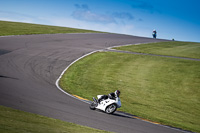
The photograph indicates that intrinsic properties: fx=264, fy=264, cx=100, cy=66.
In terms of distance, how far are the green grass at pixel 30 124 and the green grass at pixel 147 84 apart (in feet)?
20.4

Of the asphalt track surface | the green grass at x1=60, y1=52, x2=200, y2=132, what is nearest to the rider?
the asphalt track surface

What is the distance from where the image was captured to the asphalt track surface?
1138cm

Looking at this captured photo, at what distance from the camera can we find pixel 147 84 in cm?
2111

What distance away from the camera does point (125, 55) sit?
3023 centimetres

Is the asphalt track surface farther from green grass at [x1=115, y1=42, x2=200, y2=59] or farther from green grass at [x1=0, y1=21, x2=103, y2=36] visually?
green grass at [x1=115, y1=42, x2=200, y2=59]

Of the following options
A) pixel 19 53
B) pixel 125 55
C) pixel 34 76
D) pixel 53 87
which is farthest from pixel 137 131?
pixel 125 55

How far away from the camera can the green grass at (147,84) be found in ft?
53.0

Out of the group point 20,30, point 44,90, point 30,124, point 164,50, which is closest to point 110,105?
point 44,90

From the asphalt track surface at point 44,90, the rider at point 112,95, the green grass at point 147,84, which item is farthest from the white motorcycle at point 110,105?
the green grass at point 147,84

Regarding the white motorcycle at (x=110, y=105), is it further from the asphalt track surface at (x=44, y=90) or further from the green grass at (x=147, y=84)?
the green grass at (x=147, y=84)

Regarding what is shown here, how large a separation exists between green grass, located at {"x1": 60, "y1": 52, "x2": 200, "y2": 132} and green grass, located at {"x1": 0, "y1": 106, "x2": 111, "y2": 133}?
6.20 metres

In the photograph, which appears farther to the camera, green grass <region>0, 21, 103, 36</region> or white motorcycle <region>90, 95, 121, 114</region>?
green grass <region>0, 21, 103, 36</region>

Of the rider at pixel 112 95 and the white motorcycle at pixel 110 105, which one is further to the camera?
the rider at pixel 112 95

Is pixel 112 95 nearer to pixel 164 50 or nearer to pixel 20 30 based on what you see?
pixel 164 50
